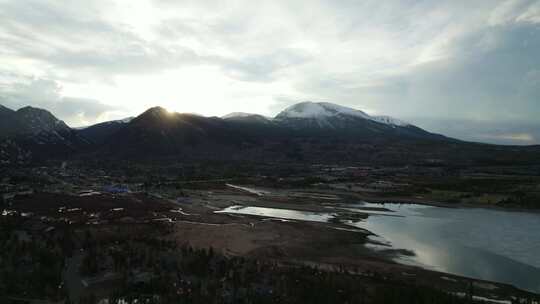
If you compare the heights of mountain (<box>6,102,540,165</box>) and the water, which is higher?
mountain (<box>6,102,540,165</box>)

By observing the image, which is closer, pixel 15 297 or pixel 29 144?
pixel 15 297

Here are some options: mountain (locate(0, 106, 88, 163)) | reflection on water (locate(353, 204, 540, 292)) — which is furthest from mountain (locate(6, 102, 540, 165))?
reflection on water (locate(353, 204, 540, 292))

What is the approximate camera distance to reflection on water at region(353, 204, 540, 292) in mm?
28391

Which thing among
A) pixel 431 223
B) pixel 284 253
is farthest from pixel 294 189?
pixel 284 253

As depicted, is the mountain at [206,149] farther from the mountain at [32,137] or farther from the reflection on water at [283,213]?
the reflection on water at [283,213]

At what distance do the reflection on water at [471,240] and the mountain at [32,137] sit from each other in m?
119

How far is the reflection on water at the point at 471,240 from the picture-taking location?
28391mm

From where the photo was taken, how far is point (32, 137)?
16075 centimetres

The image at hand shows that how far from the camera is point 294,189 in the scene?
82000 mm

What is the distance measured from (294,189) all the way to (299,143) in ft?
390

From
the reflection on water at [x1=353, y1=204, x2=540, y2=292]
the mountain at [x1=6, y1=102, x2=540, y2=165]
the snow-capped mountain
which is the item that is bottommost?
the reflection on water at [x1=353, y1=204, x2=540, y2=292]

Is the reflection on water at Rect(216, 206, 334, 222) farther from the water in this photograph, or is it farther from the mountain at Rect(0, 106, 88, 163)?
the mountain at Rect(0, 106, 88, 163)

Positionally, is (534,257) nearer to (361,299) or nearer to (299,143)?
(361,299)

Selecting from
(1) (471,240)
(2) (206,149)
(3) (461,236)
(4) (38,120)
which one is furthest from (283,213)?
(4) (38,120)
